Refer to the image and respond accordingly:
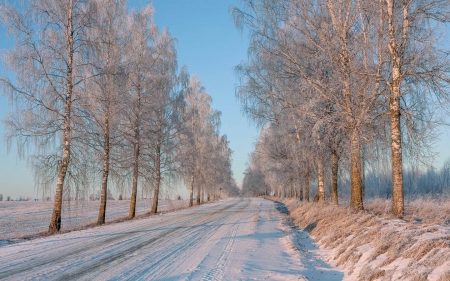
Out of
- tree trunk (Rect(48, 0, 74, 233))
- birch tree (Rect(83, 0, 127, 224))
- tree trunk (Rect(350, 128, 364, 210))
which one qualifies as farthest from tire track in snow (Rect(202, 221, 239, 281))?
birch tree (Rect(83, 0, 127, 224))

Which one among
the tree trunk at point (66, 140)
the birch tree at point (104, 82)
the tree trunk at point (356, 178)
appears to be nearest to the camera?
the tree trunk at point (356, 178)

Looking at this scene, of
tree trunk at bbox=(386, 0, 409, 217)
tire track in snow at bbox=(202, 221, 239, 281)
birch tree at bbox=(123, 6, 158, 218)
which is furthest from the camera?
birch tree at bbox=(123, 6, 158, 218)

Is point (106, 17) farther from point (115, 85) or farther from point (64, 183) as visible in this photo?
point (64, 183)

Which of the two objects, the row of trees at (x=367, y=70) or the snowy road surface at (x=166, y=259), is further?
the row of trees at (x=367, y=70)

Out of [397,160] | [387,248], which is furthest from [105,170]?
[387,248]

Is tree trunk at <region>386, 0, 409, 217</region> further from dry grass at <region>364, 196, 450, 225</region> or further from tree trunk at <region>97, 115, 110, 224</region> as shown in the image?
tree trunk at <region>97, 115, 110, 224</region>

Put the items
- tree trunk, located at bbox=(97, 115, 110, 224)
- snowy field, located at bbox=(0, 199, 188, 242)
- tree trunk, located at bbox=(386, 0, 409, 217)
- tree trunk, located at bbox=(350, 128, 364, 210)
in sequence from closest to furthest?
tree trunk, located at bbox=(386, 0, 409, 217) → tree trunk, located at bbox=(350, 128, 364, 210) → snowy field, located at bbox=(0, 199, 188, 242) → tree trunk, located at bbox=(97, 115, 110, 224)

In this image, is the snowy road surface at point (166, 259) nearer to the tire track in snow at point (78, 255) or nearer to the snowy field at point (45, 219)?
the tire track in snow at point (78, 255)

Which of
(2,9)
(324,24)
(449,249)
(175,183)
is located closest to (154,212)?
(175,183)

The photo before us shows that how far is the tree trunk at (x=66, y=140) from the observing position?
11.7m

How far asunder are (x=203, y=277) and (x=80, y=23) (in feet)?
36.0

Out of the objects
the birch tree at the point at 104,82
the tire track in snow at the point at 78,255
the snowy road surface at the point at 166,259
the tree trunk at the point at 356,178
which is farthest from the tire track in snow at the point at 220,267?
the birch tree at the point at 104,82

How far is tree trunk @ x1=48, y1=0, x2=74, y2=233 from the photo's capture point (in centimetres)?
1173

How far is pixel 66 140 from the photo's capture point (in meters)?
11.9
